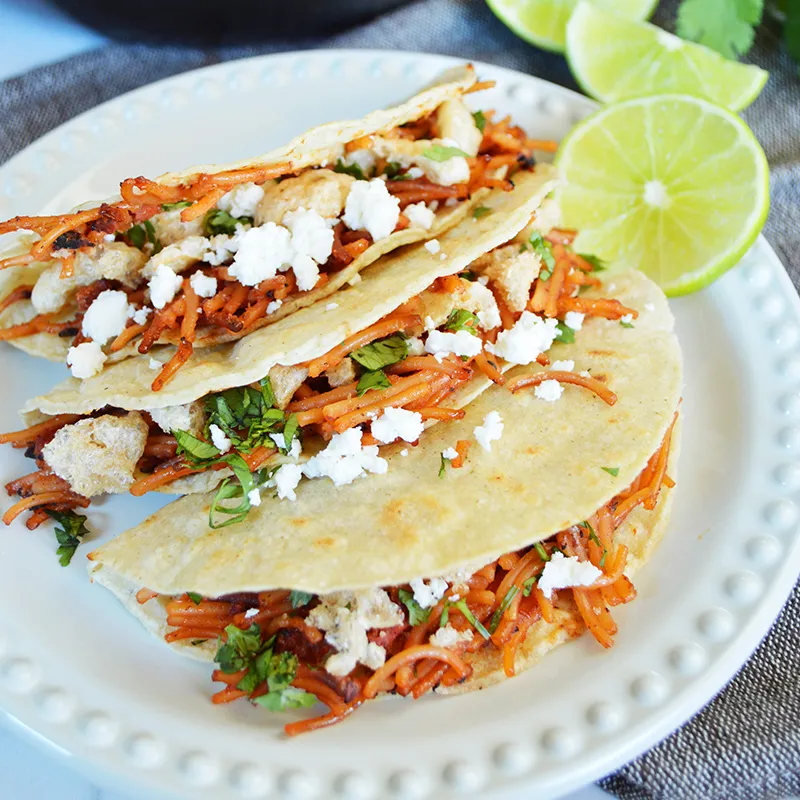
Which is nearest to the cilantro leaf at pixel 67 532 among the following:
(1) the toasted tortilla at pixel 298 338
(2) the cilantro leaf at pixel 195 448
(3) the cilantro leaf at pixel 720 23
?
(1) the toasted tortilla at pixel 298 338

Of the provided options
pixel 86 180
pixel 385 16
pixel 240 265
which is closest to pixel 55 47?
pixel 86 180

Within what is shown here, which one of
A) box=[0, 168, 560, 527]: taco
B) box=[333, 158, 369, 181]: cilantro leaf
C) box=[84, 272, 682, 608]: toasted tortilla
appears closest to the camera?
box=[84, 272, 682, 608]: toasted tortilla

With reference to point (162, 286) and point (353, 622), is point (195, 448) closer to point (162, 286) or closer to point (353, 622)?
point (162, 286)

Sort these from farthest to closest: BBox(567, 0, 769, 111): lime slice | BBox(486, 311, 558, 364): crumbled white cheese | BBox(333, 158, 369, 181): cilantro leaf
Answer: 1. BBox(567, 0, 769, 111): lime slice
2. BBox(333, 158, 369, 181): cilantro leaf
3. BBox(486, 311, 558, 364): crumbled white cheese

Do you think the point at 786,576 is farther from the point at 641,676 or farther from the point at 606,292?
the point at 606,292

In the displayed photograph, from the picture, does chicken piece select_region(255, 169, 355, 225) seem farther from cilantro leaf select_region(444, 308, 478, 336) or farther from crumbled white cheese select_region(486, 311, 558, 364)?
crumbled white cheese select_region(486, 311, 558, 364)

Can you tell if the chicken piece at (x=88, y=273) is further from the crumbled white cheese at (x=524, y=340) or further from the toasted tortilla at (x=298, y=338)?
the crumbled white cheese at (x=524, y=340)

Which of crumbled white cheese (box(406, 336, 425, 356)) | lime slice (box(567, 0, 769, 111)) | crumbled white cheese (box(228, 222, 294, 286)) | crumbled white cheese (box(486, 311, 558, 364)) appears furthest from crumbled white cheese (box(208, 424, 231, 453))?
lime slice (box(567, 0, 769, 111))
